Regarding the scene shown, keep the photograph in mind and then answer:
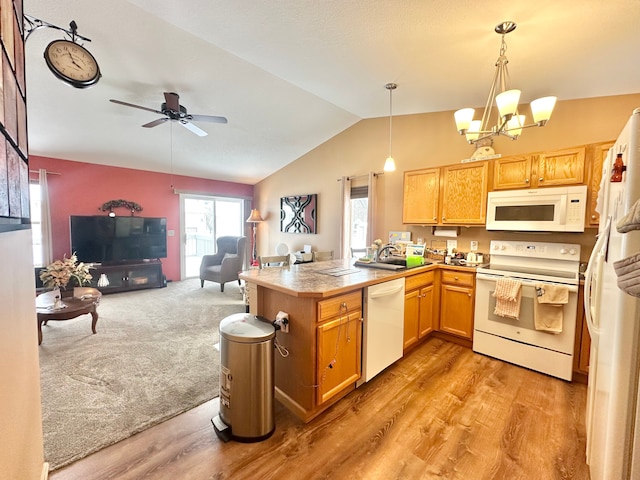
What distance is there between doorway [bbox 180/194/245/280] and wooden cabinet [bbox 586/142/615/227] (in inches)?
250

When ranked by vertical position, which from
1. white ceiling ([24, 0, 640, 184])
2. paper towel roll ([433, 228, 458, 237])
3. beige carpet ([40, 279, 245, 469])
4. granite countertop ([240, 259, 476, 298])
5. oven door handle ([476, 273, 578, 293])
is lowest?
beige carpet ([40, 279, 245, 469])

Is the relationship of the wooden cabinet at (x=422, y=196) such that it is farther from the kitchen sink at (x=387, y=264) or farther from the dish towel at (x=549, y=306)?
the dish towel at (x=549, y=306)

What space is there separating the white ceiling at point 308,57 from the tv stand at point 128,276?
2.11 m

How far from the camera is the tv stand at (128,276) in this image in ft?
15.5

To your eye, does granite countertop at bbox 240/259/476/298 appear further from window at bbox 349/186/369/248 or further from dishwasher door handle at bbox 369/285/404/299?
window at bbox 349/186/369/248

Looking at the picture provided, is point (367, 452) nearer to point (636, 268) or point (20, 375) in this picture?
point (636, 268)

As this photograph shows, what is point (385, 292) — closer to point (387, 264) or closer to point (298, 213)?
point (387, 264)

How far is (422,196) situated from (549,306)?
1762 millimetres

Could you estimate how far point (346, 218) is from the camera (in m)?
4.79

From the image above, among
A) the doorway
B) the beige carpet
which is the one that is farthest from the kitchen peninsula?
the doorway

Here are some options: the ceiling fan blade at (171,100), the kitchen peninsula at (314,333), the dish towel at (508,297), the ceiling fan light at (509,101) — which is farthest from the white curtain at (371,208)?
the ceiling fan blade at (171,100)

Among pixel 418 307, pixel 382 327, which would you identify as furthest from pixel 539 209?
pixel 382 327

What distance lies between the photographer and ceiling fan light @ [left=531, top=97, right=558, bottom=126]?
68.7 inches

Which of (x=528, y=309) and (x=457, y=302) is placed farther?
(x=457, y=302)
